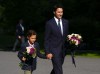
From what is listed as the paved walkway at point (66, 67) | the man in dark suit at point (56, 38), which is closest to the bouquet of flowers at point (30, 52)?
the man in dark suit at point (56, 38)

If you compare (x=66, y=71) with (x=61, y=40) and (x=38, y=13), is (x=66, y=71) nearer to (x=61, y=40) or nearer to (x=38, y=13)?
(x=61, y=40)

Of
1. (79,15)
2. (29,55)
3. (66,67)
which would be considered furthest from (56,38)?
(79,15)

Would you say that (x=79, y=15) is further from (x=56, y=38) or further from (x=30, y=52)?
(x=30, y=52)

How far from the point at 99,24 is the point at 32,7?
5.57 meters

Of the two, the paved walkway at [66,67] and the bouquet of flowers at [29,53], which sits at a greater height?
the bouquet of flowers at [29,53]

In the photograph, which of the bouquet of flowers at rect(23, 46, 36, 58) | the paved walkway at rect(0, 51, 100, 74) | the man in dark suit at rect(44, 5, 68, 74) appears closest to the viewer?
the bouquet of flowers at rect(23, 46, 36, 58)

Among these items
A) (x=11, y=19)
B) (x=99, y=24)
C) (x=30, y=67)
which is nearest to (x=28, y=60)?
(x=30, y=67)

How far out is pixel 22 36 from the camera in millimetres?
24625

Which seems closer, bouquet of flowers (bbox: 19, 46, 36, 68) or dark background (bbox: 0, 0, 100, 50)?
bouquet of flowers (bbox: 19, 46, 36, 68)

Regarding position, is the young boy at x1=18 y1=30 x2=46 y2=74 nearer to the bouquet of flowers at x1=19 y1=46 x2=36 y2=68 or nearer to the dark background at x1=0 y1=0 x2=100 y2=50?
the bouquet of flowers at x1=19 y1=46 x2=36 y2=68

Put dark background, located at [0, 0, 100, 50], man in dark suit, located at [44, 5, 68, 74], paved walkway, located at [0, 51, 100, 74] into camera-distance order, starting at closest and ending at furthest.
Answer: man in dark suit, located at [44, 5, 68, 74], paved walkway, located at [0, 51, 100, 74], dark background, located at [0, 0, 100, 50]

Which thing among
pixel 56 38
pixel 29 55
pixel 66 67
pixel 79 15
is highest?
pixel 79 15

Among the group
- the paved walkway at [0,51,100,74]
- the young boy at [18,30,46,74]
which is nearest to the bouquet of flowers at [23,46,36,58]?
the young boy at [18,30,46,74]

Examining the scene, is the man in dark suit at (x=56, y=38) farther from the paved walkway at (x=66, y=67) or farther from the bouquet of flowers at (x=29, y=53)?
the paved walkway at (x=66, y=67)
